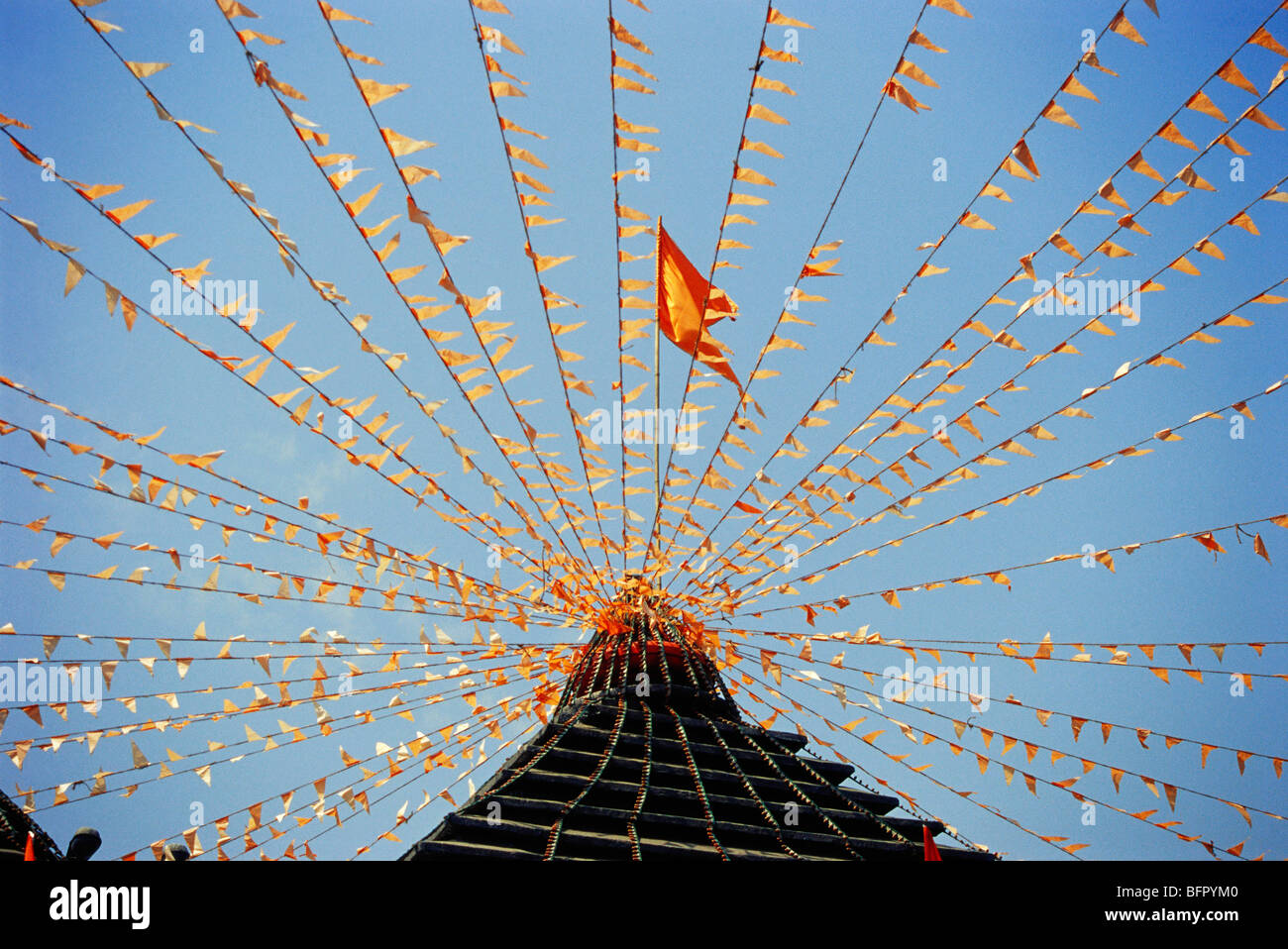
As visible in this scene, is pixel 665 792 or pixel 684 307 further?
pixel 684 307

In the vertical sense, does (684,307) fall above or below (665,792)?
above

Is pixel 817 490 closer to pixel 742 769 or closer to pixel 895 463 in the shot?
pixel 895 463

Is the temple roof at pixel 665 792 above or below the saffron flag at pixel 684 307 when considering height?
below

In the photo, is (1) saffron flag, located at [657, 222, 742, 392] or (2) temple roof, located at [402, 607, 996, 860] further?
(1) saffron flag, located at [657, 222, 742, 392]

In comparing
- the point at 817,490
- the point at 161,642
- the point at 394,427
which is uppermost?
the point at 394,427

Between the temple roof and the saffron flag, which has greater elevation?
the saffron flag

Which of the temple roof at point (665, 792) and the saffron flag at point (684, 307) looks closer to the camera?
the temple roof at point (665, 792)
